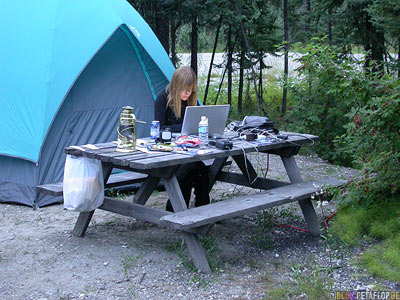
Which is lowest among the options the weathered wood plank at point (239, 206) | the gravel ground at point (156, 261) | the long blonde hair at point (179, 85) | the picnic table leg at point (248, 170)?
the gravel ground at point (156, 261)

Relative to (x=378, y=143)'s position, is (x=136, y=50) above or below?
above

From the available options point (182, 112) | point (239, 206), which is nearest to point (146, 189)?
point (182, 112)

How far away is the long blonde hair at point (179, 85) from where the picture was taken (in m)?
5.33

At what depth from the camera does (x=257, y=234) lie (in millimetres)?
5117

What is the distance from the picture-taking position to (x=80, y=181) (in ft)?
14.7

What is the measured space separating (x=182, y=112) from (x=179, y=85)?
1.01 ft

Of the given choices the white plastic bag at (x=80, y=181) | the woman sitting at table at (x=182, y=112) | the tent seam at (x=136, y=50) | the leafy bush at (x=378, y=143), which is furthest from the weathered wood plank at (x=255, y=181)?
the tent seam at (x=136, y=50)

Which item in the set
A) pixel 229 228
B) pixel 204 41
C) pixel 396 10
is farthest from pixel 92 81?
pixel 204 41

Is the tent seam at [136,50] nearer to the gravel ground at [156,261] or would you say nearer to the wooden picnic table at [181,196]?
the wooden picnic table at [181,196]

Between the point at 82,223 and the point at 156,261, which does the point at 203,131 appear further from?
the point at 82,223

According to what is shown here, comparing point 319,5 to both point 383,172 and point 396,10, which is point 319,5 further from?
point 383,172

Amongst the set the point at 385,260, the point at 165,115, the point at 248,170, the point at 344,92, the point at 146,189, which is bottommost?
the point at 385,260

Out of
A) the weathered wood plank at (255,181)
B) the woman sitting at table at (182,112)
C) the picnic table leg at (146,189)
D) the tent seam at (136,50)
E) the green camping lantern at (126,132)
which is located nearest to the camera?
the green camping lantern at (126,132)

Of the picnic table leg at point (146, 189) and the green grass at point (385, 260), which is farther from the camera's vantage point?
the picnic table leg at point (146, 189)
